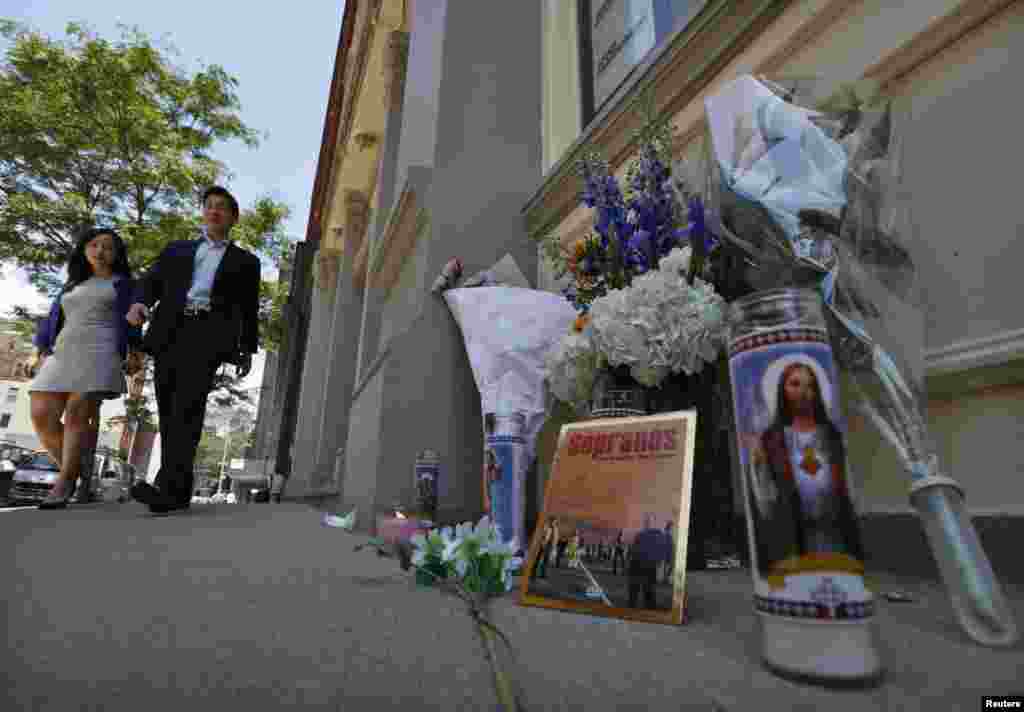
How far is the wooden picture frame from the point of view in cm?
86

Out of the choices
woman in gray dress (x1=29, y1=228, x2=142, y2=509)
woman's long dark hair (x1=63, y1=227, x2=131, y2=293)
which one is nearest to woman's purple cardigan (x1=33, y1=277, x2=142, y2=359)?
woman in gray dress (x1=29, y1=228, x2=142, y2=509)

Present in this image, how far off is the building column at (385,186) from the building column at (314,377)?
6.95ft

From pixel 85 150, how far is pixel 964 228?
31.9 feet

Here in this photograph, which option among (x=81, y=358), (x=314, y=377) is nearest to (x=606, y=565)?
(x=81, y=358)

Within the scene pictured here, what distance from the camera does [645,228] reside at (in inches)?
56.7

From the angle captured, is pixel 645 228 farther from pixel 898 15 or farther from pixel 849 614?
pixel 849 614

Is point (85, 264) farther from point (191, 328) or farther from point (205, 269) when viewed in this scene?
point (191, 328)

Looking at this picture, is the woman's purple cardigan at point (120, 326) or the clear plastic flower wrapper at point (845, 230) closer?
the clear plastic flower wrapper at point (845, 230)

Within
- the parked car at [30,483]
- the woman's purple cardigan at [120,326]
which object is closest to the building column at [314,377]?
the woman's purple cardigan at [120,326]

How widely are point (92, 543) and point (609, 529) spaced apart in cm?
152

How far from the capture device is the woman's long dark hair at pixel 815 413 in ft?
2.30

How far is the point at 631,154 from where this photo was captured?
1923 millimetres

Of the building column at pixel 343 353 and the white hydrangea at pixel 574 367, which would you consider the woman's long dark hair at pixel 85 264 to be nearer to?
the building column at pixel 343 353

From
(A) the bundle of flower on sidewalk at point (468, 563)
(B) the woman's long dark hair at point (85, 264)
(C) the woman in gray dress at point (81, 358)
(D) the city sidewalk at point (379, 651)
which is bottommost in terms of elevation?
(D) the city sidewalk at point (379, 651)
